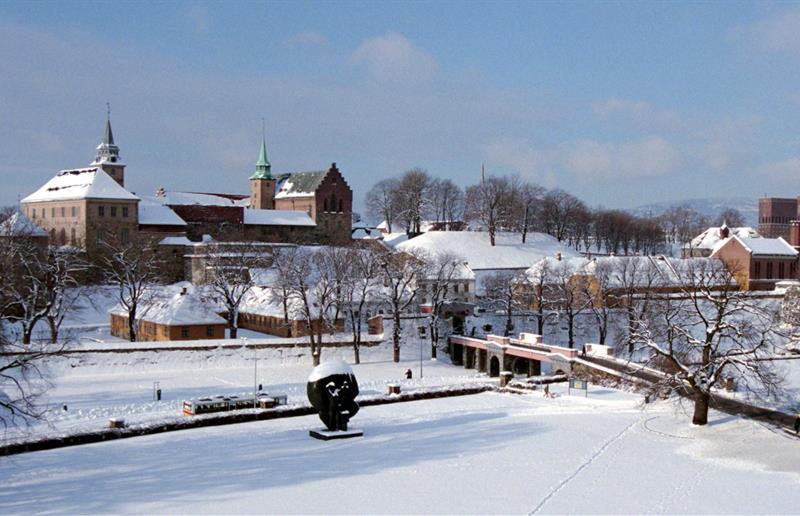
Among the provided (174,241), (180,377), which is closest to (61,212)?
(174,241)

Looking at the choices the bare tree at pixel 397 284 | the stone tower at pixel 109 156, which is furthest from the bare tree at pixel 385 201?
the bare tree at pixel 397 284

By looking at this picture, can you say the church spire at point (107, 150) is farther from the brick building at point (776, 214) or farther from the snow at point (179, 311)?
the brick building at point (776, 214)

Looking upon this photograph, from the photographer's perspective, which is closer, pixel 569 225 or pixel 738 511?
pixel 738 511

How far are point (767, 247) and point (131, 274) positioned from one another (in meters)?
64.9

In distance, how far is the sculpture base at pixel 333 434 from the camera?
29125 millimetres

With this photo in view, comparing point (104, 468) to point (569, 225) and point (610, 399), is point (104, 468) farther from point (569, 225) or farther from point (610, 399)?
point (569, 225)

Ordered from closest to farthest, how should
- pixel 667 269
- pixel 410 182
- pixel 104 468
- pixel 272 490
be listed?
pixel 272 490 < pixel 104 468 < pixel 667 269 < pixel 410 182

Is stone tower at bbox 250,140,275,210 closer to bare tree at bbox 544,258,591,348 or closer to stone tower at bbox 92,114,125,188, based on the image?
stone tower at bbox 92,114,125,188

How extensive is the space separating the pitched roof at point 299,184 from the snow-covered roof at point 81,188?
2722 centimetres

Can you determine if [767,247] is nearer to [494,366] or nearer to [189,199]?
[494,366]

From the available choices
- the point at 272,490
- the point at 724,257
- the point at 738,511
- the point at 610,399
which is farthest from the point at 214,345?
the point at 724,257

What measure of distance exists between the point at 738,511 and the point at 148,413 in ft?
80.4

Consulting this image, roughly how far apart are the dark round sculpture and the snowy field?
99 centimetres

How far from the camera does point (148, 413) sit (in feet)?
116
